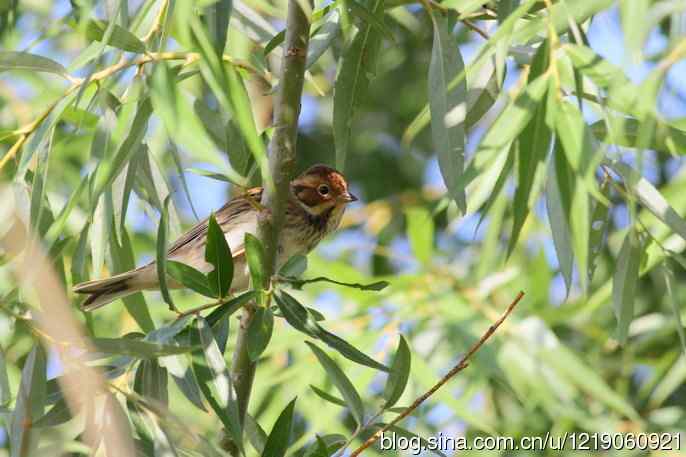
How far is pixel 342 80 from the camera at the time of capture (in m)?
3.70

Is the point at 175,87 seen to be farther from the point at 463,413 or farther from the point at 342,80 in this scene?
the point at 463,413

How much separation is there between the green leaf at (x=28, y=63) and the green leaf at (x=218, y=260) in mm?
620

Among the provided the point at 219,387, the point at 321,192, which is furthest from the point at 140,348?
the point at 321,192

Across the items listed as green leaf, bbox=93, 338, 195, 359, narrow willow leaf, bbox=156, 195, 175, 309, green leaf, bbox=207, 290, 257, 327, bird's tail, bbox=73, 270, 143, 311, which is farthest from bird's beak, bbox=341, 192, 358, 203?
green leaf, bbox=93, 338, 195, 359

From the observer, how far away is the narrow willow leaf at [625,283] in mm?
3561

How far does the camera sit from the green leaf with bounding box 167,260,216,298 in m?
3.28

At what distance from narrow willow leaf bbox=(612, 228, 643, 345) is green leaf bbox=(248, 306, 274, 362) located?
1008 millimetres

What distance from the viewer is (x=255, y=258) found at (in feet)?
10.8

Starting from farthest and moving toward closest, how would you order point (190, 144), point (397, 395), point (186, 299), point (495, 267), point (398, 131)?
point (398, 131) < point (495, 267) < point (186, 299) < point (397, 395) < point (190, 144)

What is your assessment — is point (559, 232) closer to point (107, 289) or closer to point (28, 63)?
point (28, 63)

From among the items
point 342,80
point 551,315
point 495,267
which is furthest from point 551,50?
point 495,267

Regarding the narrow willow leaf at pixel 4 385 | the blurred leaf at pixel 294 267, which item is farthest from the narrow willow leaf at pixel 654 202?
the narrow willow leaf at pixel 4 385

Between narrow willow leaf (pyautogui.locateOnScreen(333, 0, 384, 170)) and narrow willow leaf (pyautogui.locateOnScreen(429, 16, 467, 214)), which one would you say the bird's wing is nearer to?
narrow willow leaf (pyautogui.locateOnScreen(333, 0, 384, 170))

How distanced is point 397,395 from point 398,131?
6.89 m
